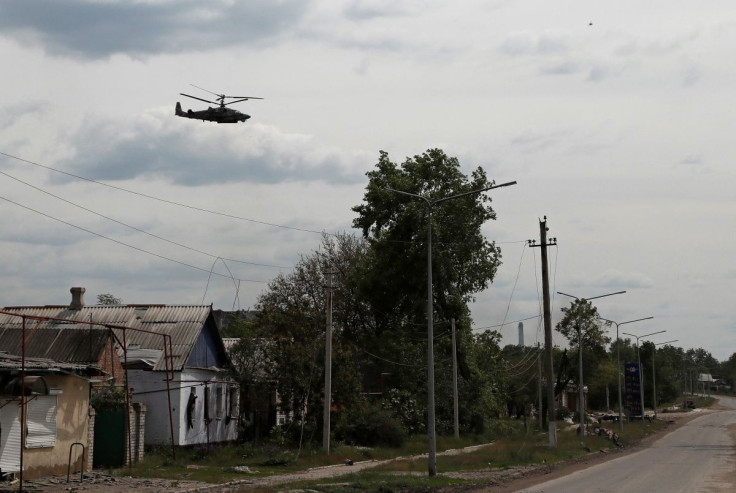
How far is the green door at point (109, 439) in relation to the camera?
27.8 m

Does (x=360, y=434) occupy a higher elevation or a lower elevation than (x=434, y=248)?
lower

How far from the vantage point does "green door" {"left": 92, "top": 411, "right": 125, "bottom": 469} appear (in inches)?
1094

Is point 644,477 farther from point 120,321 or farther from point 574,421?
point 574,421

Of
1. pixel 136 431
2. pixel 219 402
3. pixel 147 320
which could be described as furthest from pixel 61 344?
pixel 219 402

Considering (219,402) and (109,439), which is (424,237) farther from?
(109,439)

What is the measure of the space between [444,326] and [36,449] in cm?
3333

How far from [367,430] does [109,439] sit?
16.7 metres

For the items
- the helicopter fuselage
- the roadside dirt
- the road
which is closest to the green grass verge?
the roadside dirt

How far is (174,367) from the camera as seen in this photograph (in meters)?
34.7

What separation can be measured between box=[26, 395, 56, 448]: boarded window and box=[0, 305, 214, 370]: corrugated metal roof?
10.1 meters

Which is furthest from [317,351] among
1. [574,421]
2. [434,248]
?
[574,421]

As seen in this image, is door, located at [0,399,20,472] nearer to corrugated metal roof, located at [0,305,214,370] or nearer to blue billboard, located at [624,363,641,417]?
corrugated metal roof, located at [0,305,214,370]

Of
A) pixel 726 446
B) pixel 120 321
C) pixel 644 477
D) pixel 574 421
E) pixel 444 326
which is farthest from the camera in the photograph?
pixel 574 421

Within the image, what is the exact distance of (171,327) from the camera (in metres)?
37.6
